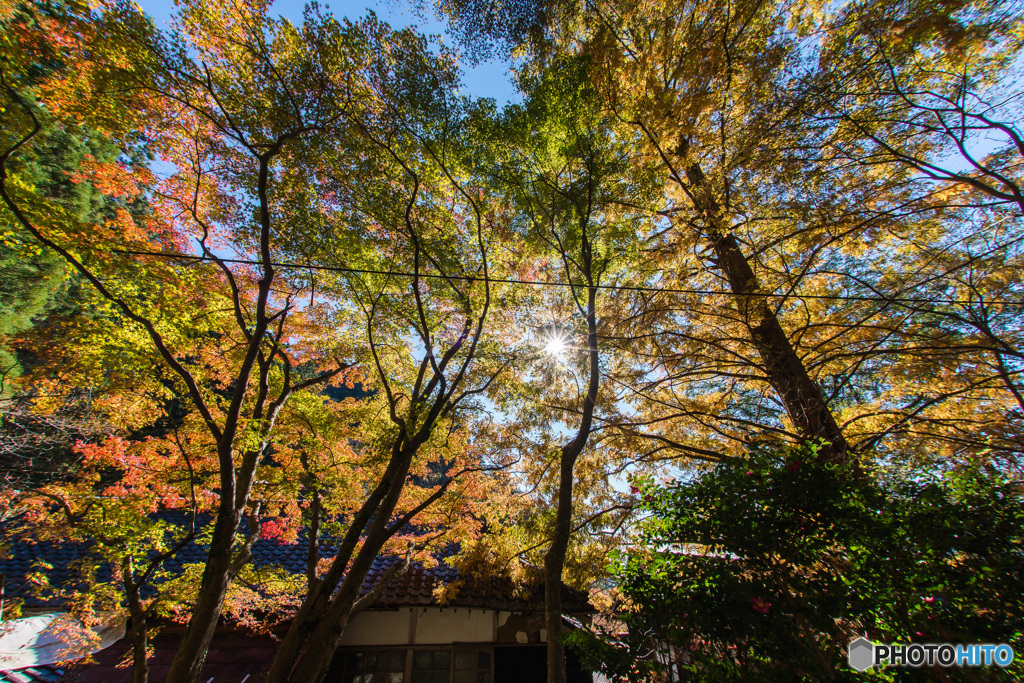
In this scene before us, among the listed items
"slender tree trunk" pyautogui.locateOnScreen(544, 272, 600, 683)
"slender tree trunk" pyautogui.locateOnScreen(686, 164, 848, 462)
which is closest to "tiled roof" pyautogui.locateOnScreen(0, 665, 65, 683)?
"slender tree trunk" pyautogui.locateOnScreen(544, 272, 600, 683)

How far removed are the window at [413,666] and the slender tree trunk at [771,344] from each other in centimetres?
629

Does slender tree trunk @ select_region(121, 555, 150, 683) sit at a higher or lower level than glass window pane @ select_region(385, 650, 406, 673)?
higher

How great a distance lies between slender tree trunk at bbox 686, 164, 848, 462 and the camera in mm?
4191

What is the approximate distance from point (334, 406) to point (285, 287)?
286cm

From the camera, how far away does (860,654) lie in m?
2.09

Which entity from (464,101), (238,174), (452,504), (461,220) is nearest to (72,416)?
(238,174)

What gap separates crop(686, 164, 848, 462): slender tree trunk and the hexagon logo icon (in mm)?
2136

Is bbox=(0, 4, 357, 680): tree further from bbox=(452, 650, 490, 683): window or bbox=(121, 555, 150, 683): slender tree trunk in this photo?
bbox=(452, 650, 490, 683): window

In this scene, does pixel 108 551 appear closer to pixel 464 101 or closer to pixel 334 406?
pixel 334 406

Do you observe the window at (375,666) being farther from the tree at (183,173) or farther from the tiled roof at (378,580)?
the tree at (183,173)

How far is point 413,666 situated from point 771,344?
Answer: 7565mm

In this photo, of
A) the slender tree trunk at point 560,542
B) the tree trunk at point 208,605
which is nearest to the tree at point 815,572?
the slender tree trunk at point 560,542

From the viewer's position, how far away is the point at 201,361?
20.5 feet

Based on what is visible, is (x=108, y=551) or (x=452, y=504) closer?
(x=108, y=551)
